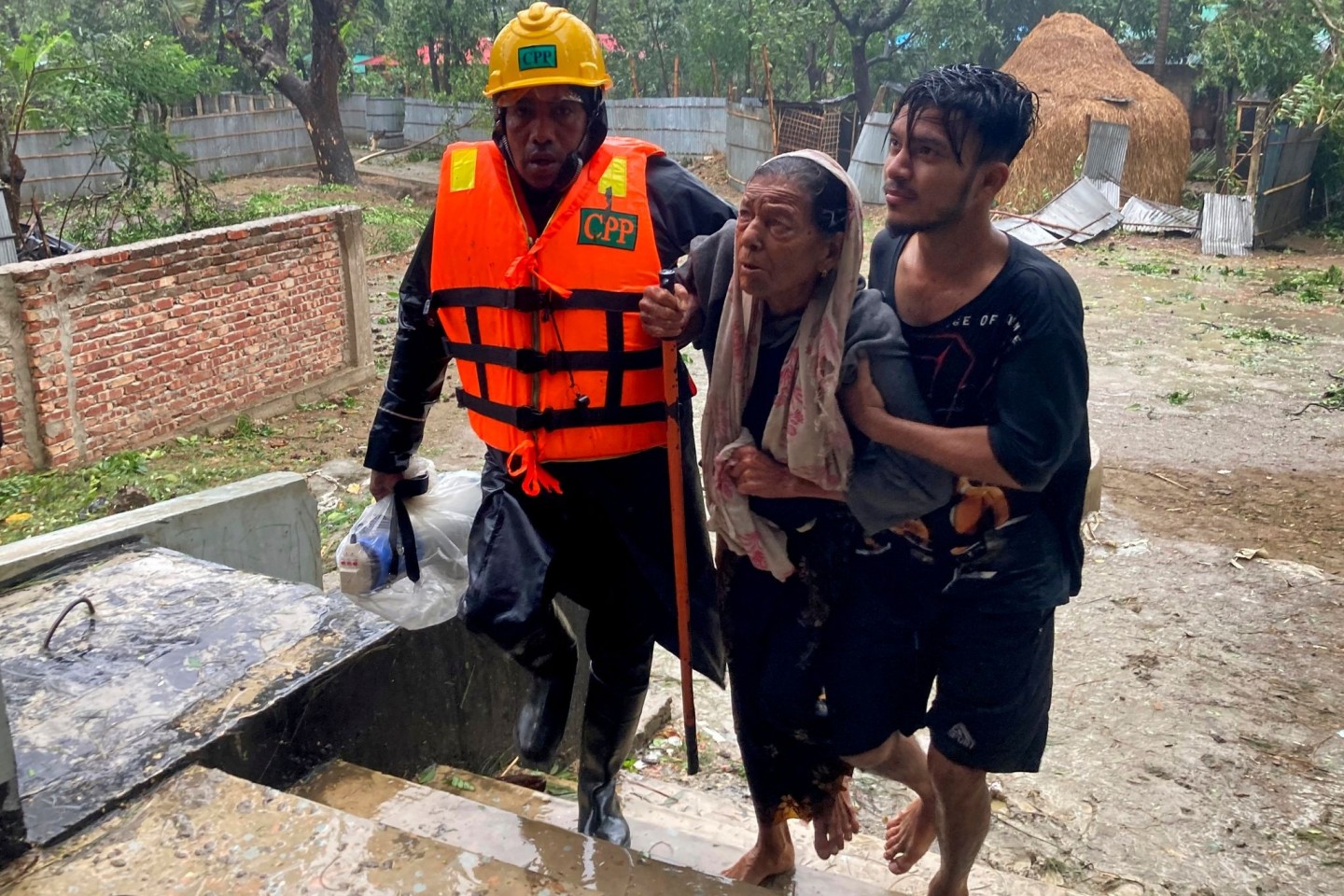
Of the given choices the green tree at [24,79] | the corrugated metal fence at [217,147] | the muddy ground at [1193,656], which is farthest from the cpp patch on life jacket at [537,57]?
the corrugated metal fence at [217,147]

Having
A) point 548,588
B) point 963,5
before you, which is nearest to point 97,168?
point 963,5

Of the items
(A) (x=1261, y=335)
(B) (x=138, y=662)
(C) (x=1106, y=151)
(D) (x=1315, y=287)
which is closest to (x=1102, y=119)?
(C) (x=1106, y=151)

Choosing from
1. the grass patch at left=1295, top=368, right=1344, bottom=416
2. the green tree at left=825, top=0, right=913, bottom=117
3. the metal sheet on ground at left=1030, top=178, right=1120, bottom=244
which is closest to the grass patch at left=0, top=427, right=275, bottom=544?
the grass patch at left=1295, top=368, right=1344, bottom=416

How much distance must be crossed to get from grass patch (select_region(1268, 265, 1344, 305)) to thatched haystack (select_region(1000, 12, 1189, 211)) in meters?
5.15

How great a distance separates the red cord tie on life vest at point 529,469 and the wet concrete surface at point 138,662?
0.77 m

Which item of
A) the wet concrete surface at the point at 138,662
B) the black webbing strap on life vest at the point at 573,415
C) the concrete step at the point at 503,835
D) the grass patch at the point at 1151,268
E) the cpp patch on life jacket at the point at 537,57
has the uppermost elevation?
the cpp patch on life jacket at the point at 537,57

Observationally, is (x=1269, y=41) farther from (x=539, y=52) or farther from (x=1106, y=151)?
(x=539, y=52)

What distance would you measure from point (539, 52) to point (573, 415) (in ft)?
2.72

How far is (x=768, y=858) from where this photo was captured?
9.15ft

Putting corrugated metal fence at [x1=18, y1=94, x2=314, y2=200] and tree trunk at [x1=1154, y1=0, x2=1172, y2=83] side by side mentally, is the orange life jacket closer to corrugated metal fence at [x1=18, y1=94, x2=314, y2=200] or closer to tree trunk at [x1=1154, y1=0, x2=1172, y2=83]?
corrugated metal fence at [x1=18, y1=94, x2=314, y2=200]

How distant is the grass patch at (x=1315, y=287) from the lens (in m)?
13.2

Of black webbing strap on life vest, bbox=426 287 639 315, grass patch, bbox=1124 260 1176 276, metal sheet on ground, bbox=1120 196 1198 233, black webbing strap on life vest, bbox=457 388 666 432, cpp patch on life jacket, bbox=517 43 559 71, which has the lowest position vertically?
grass patch, bbox=1124 260 1176 276

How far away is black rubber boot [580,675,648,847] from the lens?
9.38 ft

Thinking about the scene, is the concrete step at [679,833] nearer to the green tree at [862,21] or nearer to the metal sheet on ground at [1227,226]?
the metal sheet on ground at [1227,226]
